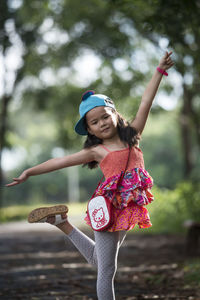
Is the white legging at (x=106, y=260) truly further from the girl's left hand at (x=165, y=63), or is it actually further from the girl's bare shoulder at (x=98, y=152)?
the girl's left hand at (x=165, y=63)

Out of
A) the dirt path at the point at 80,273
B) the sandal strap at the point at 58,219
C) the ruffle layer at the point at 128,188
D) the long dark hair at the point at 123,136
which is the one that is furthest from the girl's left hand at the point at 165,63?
the dirt path at the point at 80,273

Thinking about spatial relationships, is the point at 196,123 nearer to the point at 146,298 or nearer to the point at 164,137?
the point at 146,298

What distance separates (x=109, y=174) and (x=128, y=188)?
0.18 metres

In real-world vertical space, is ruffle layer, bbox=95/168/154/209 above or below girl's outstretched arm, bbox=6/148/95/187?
below

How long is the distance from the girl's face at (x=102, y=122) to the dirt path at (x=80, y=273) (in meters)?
1.95

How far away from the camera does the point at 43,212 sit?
11.1ft

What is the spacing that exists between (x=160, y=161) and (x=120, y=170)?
148ft

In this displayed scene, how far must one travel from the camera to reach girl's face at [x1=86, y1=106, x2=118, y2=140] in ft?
10.9

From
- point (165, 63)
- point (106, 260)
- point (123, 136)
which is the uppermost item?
point (165, 63)

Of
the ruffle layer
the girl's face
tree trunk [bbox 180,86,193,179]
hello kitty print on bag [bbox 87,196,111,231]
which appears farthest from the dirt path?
tree trunk [bbox 180,86,193,179]

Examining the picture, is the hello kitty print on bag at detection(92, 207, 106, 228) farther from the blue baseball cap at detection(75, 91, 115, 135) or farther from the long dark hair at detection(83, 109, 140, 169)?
the blue baseball cap at detection(75, 91, 115, 135)

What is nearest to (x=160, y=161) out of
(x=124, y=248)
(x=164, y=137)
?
(x=164, y=137)

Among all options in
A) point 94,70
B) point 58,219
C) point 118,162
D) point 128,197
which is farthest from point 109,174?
point 94,70

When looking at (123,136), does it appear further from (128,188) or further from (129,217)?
(129,217)
